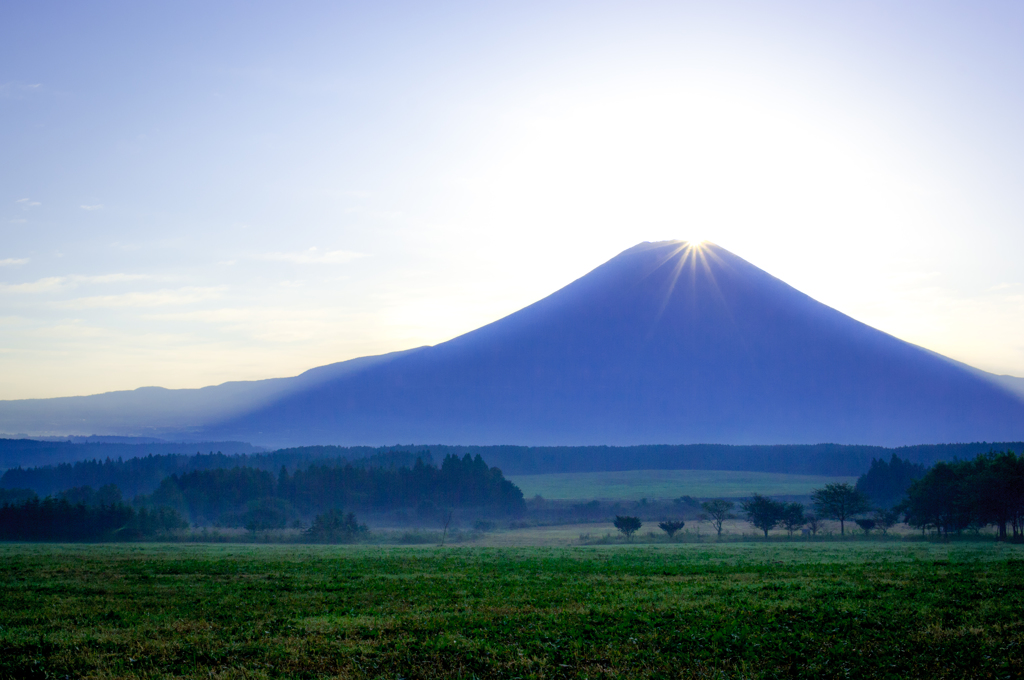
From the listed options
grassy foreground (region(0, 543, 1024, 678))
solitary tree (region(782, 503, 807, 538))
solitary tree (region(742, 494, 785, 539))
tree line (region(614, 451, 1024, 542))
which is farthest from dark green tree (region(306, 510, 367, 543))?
solitary tree (region(782, 503, 807, 538))

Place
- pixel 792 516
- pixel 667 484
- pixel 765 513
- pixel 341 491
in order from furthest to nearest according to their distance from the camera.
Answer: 1. pixel 667 484
2. pixel 341 491
3. pixel 765 513
4. pixel 792 516

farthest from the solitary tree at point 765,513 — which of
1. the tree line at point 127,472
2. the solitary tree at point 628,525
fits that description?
the tree line at point 127,472

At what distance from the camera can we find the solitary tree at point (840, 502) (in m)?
75.2

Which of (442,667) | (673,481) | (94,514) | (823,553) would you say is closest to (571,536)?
(823,553)

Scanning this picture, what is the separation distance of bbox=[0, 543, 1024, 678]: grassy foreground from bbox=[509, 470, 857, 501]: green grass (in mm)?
106956

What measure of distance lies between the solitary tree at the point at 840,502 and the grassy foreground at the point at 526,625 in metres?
49.7

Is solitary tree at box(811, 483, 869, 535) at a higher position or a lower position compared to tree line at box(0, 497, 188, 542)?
higher

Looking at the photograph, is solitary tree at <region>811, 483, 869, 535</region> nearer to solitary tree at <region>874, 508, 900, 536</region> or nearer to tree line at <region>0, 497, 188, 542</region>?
solitary tree at <region>874, 508, 900, 536</region>

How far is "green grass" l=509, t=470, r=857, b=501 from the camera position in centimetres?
14275

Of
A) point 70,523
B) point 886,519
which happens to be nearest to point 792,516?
point 886,519

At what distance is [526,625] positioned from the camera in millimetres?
18125

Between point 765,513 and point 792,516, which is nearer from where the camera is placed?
point 792,516

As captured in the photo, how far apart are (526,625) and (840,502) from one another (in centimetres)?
6907

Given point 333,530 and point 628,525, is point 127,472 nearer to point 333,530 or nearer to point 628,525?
point 333,530
